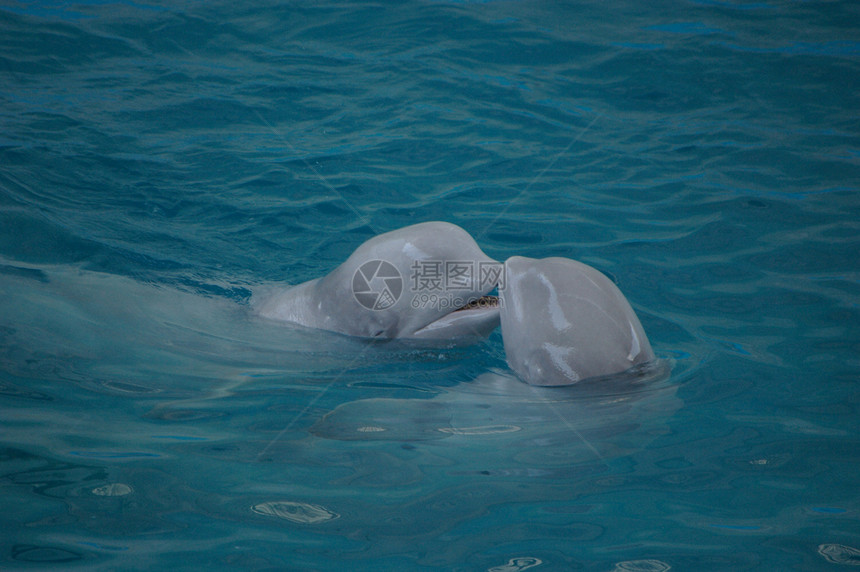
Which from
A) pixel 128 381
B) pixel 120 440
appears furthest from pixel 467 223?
pixel 120 440

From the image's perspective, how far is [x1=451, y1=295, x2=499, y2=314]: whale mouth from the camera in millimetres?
4477

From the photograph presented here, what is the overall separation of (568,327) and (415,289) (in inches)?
41.9

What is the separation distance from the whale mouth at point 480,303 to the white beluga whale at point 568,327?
17.9 inches

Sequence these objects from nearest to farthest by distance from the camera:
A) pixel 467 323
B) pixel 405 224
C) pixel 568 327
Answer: pixel 568 327
pixel 467 323
pixel 405 224

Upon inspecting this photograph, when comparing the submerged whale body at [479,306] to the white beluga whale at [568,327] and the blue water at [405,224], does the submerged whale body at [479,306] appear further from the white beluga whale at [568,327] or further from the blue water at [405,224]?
the blue water at [405,224]

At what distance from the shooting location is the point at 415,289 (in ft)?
14.7

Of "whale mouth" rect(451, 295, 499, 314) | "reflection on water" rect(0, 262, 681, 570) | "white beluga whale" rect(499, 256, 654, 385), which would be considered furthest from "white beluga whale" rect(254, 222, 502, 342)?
"white beluga whale" rect(499, 256, 654, 385)

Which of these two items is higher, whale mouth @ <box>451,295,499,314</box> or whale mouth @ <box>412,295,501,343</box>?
whale mouth @ <box>451,295,499,314</box>

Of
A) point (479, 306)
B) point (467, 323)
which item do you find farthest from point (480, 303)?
point (467, 323)

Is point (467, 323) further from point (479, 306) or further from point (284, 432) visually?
point (284, 432)

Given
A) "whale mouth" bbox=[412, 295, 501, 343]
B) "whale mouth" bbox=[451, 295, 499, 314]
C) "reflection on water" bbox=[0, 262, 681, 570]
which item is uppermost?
"whale mouth" bbox=[451, 295, 499, 314]

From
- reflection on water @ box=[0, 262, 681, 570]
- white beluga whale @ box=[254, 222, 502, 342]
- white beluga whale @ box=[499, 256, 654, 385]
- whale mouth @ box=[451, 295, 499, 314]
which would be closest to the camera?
reflection on water @ box=[0, 262, 681, 570]

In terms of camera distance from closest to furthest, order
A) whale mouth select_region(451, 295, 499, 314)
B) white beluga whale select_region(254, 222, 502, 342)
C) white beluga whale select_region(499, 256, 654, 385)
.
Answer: white beluga whale select_region(499, 256, 654, 385) < white beluga whale select_region(254, 222, 502, 342) < whale mouth select_region(451, 295, 499, 314)

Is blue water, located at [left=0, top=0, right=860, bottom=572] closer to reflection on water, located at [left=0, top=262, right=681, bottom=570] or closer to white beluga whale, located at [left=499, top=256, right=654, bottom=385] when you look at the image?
reflection on water, located at [left=0, top=262, right=681, bottom=570]
